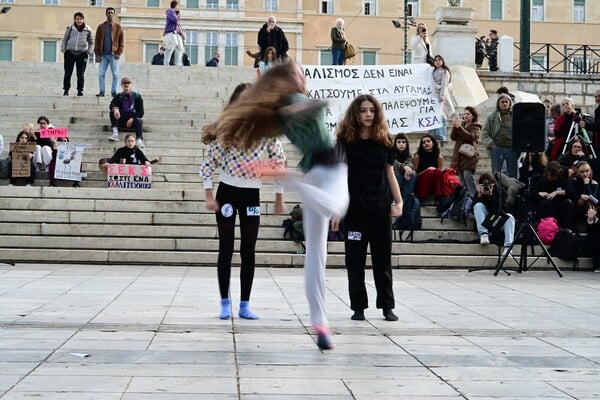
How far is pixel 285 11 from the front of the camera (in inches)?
2739

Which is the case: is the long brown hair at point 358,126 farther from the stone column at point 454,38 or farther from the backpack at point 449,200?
the stone column at point 454,38

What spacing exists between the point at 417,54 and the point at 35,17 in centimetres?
4809

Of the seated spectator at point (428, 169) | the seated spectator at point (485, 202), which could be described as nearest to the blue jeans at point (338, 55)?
the seated spectator at point (428, 169)

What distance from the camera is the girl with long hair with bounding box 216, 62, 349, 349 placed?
21.3 feet

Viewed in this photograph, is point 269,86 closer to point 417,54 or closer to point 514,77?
point 417,54

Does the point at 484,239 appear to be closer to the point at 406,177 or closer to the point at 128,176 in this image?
the point at 406,177

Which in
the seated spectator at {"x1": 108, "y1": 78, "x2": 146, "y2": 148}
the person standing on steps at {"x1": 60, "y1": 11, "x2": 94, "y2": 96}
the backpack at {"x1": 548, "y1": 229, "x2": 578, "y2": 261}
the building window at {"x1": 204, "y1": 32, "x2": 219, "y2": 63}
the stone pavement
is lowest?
the stone pavement

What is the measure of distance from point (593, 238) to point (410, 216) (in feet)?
9.18

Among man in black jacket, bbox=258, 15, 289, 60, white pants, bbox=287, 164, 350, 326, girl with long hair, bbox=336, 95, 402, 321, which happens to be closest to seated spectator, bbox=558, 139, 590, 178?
girl with long hair, bbox=336, 95, 402, 321

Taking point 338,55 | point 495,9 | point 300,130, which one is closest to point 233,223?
point 300,130

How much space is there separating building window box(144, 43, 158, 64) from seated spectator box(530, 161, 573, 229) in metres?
54.2

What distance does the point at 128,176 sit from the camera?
17.9m

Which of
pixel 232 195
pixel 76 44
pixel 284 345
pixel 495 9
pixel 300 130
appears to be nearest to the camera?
pixel 300 130

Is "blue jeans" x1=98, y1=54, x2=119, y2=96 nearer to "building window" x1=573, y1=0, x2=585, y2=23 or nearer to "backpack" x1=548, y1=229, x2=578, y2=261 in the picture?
"backpack" x1=548, y1=229, x2=578, y2=261
